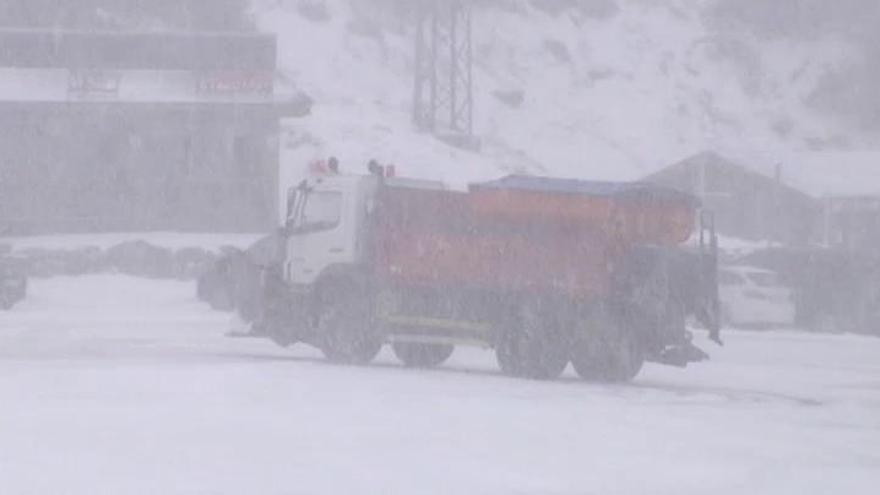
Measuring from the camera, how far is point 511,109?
90.1 m

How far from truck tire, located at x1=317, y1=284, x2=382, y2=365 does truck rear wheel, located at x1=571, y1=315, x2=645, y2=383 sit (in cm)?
285

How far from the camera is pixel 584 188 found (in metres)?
23.8

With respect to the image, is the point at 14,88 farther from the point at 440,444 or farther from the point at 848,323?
the point at 440,444

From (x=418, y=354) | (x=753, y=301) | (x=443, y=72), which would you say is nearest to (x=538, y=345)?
(x=418, y=354)

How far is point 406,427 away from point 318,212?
974 cm

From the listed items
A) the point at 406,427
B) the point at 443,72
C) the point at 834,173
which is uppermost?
the point at 443,72

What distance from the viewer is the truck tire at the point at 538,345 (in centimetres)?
2339

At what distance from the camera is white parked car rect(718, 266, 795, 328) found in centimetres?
3862

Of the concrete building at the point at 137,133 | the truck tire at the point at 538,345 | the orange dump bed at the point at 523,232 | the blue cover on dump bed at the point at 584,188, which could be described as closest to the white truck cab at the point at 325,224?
the orange dump bed at the point at 523,232

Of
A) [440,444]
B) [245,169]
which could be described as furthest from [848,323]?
[440,444]

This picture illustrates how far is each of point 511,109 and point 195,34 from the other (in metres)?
34.3

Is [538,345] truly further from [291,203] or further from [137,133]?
[137,133]

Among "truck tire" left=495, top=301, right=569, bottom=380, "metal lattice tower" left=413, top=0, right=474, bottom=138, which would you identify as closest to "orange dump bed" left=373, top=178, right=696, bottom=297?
"truck tire" left=495, top=301, right=569, bottom=380

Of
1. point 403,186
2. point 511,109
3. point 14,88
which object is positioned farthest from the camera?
point 511,109
